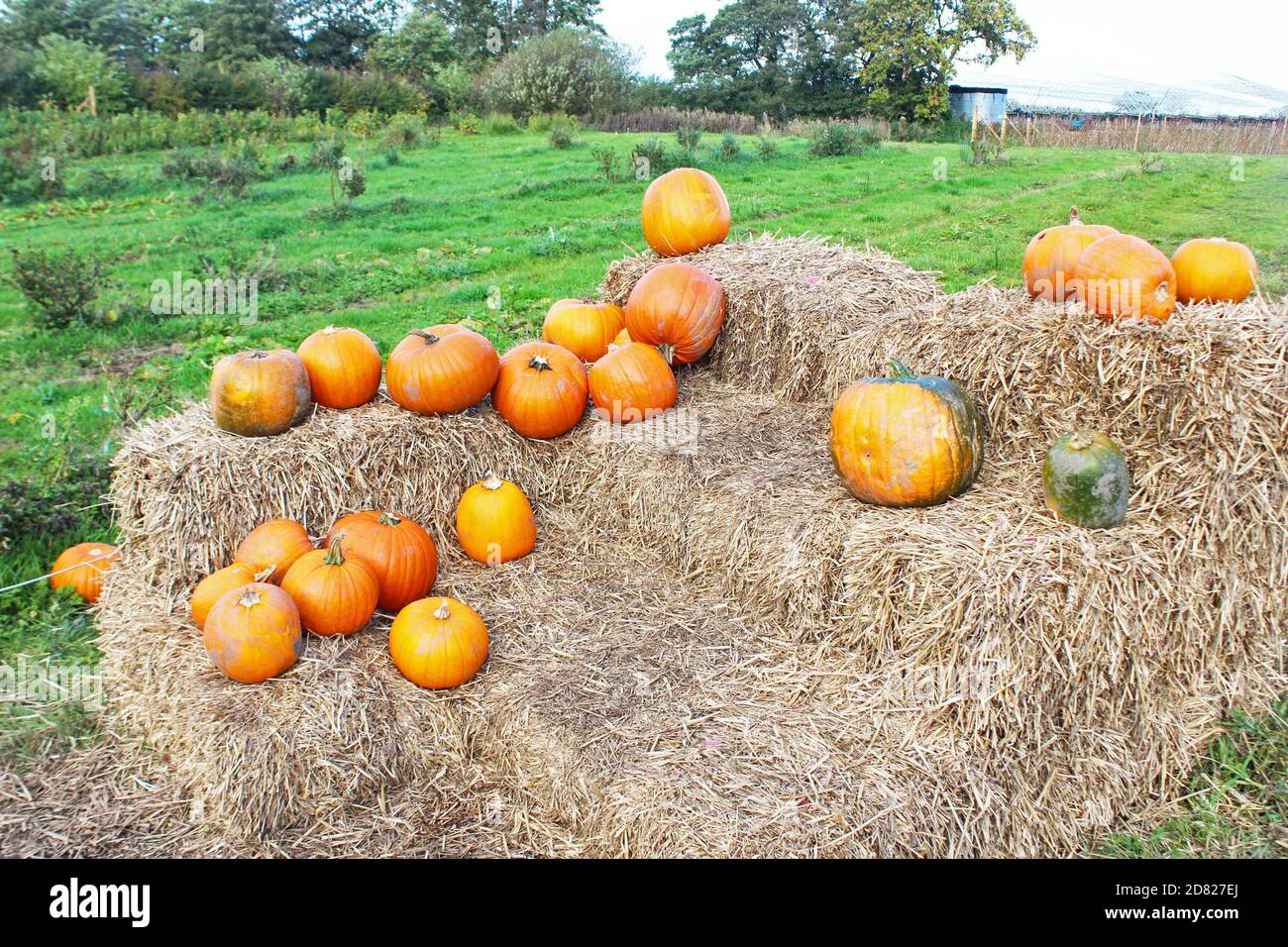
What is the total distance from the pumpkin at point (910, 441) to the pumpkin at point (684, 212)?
239cm

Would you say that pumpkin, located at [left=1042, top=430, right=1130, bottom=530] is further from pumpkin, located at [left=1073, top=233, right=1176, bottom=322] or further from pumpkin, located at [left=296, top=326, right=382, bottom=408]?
pumpkin, located at [left=296, top=326, right=382, bottom=408]

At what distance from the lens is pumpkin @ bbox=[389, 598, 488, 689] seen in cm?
377

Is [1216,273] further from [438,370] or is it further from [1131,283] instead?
[438,370]

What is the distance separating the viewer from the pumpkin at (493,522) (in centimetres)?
462

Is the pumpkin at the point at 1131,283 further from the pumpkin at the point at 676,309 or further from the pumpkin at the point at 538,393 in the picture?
the pumpkin at the point at 538,393

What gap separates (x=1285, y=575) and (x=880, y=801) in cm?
199

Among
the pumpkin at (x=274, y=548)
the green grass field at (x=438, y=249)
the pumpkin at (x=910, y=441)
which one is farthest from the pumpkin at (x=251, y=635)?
the pumpkin at (x=910, y=441)

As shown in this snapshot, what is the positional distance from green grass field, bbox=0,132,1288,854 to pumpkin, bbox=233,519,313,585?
1.02 metres

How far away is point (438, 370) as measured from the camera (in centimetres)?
468

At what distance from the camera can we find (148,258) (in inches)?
409

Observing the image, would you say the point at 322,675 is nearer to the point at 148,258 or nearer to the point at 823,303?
the point at 823,303

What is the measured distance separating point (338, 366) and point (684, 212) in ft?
8.17

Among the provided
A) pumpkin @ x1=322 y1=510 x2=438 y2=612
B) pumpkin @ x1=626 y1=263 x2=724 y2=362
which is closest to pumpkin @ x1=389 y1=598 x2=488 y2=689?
pumpkin @ x1=322 y1=510 x2=438 y2=612
